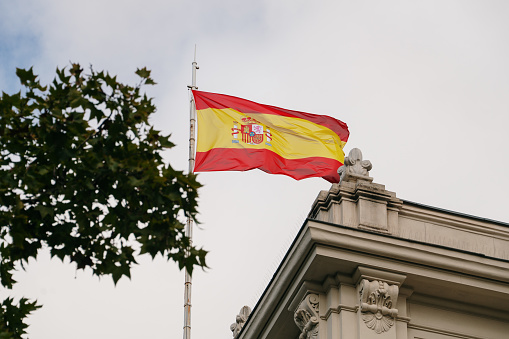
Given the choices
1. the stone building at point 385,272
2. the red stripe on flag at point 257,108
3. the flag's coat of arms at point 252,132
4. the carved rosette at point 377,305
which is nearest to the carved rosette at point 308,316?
the stone building at point 385,272

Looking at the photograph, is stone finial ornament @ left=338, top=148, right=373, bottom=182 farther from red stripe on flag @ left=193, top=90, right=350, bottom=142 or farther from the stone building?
red stripe on flag @ left=193, top=90, right=350, bottom=142

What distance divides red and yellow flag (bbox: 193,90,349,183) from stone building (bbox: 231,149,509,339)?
3806 mm

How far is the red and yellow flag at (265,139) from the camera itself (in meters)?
25.0

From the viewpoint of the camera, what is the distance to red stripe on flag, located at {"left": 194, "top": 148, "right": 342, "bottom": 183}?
976 inches

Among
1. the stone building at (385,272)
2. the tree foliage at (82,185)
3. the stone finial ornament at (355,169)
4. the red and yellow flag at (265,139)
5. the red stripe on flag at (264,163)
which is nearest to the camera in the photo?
the tree foliage at (82,185)

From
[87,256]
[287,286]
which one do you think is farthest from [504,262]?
[87,256]

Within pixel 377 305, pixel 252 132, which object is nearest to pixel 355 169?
pixel 377 305

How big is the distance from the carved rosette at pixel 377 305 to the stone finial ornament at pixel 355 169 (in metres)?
2.52

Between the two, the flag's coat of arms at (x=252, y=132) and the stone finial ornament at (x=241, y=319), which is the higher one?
the flag's coat of arms at (x=252, y=132)

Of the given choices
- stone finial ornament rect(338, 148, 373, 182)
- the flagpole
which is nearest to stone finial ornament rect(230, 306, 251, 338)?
the flagpole

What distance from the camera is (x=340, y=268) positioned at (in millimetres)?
19703

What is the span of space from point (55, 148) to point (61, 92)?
73cm

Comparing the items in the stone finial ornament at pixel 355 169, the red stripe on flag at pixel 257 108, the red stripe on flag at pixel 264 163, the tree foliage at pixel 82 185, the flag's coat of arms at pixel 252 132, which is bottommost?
the tree foliage at pixel 82 185

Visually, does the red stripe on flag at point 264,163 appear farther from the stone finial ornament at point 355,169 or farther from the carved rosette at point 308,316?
the carved rosette at point 308,316
